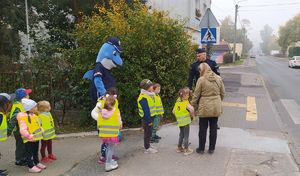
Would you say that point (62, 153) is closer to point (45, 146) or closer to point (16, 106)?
point (45, 146)

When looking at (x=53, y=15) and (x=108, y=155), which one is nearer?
(x=108, y=155)

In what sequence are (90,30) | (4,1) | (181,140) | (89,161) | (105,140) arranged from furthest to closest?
(4,1)
(90,30)
(181,140)
(89,161)
(105,140)

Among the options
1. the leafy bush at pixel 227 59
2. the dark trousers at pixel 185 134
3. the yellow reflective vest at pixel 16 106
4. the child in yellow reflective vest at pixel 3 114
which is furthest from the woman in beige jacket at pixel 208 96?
the leafy bush at pixel 227 59

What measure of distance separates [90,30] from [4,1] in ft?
23.9

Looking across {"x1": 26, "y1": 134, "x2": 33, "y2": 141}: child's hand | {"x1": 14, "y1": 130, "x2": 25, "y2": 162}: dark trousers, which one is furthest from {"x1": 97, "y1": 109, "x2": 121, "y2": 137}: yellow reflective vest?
{"x1": 14, "y1": 130, "x2": 25, "y2": 162}: dark trousers

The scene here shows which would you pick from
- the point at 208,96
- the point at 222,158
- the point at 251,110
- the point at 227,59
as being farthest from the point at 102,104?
the point at 227,59

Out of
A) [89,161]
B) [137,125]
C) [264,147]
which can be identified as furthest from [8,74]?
[264,147]

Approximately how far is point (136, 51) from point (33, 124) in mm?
3550

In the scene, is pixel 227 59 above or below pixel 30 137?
above

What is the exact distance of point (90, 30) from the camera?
8.24m

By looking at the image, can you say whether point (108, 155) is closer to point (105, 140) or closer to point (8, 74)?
point (105, 140)

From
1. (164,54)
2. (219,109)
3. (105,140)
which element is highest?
(164,54)

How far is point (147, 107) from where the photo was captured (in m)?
6.31

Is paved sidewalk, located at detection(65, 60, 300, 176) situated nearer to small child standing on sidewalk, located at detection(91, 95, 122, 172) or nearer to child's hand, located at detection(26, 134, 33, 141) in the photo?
small child standing on sidewalk, located at detection(91, 95, 122, 172)
